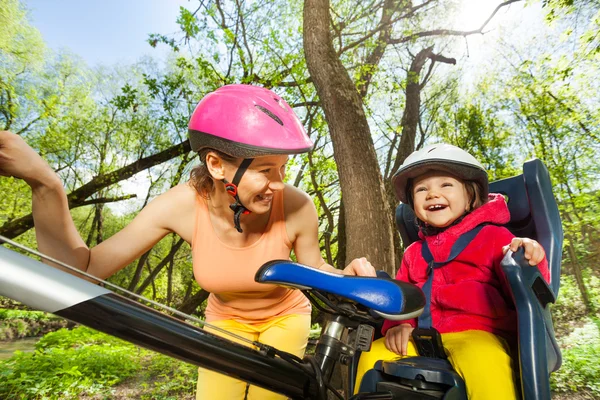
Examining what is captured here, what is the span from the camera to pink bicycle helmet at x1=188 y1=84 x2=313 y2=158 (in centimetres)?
130

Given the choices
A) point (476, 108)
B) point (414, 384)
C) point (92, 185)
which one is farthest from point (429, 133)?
point (414, 384)

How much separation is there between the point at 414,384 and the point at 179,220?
1.18m

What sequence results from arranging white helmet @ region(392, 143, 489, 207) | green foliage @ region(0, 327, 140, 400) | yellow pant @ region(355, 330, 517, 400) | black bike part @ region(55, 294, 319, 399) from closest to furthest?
black bike part @ region(55, 294, 319, 399), yellow pant @ region(355, 330, 517, 400), white helmet @ region(392, 143, 489, 207), green foliage @ region(0, 327, 140, 400)

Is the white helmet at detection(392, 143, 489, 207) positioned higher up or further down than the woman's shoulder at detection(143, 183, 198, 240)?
higher up

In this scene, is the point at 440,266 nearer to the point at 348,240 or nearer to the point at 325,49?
the point at 348,240

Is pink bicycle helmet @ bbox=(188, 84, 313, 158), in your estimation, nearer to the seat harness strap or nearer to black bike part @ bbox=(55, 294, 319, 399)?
black bike part @ bbox=(55, 294, 319, 399)

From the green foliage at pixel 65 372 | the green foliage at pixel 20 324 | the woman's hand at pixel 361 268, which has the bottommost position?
the green foliage at pixel 20 324

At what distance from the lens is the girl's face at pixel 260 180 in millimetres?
1394

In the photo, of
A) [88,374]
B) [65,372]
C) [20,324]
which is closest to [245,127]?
[65,372]

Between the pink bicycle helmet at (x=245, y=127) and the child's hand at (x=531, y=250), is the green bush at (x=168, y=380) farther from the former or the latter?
the child's hand at (x=531, y=250)

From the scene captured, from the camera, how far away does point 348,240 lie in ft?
11.9

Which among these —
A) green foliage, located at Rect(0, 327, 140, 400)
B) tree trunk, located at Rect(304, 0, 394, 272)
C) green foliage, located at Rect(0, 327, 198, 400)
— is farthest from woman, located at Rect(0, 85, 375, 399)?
green foliage, located at Rect(0, 327, 140, 400)

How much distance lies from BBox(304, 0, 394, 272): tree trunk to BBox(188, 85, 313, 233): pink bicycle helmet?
2211 mm

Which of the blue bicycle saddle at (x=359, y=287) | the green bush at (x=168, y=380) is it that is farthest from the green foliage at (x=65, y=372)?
the blue bicycle saddle at (x=359, y=287)
